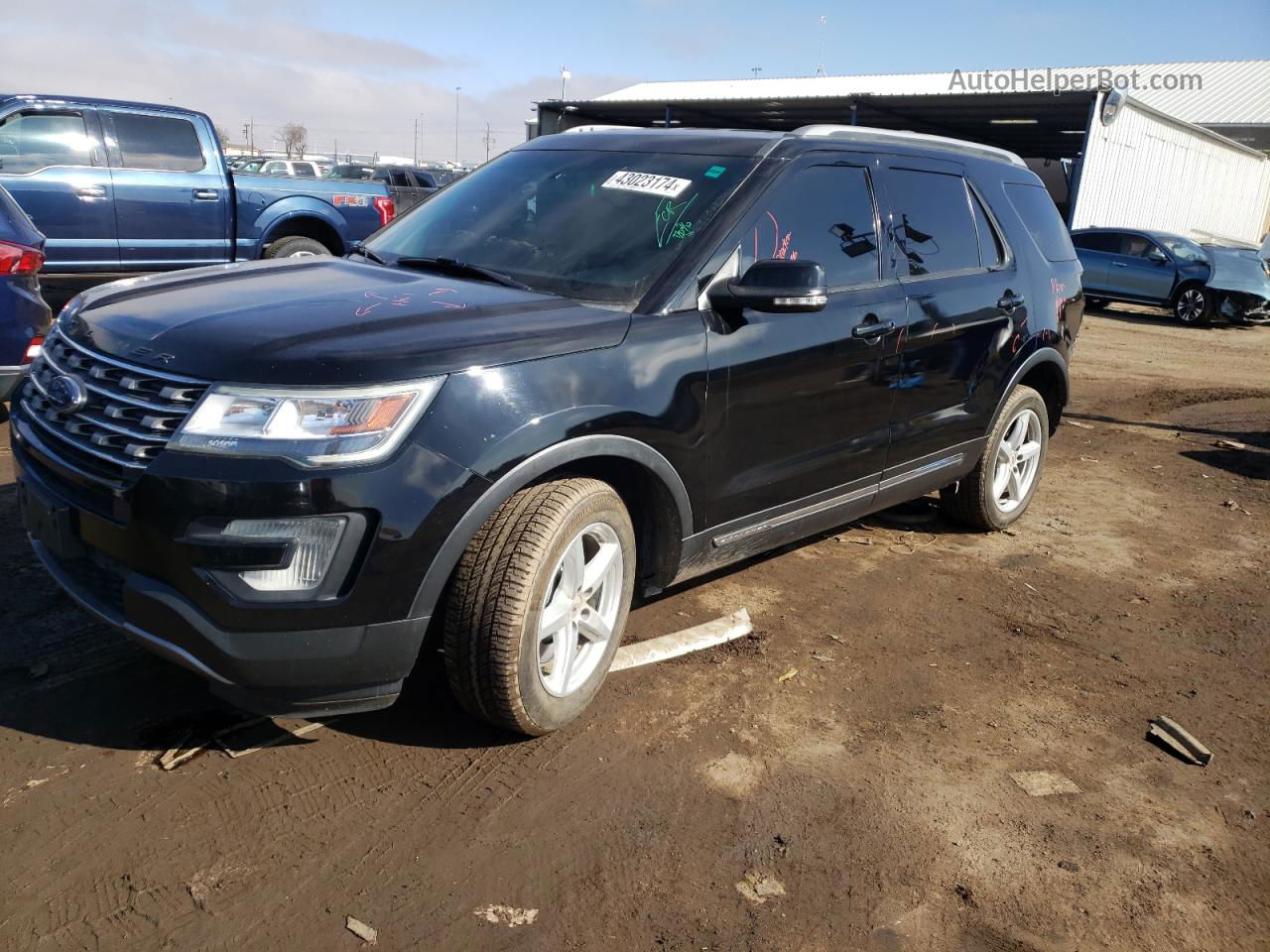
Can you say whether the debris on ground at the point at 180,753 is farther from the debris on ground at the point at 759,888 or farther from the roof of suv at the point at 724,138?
the roof of suv at the point at 724,138

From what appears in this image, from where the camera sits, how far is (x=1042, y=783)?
10.5 ft

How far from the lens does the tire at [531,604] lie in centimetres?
286

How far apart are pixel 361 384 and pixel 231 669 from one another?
80cm

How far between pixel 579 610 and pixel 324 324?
1164 mm

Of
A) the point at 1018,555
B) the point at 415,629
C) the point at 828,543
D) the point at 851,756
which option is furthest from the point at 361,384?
the point at 1018,555

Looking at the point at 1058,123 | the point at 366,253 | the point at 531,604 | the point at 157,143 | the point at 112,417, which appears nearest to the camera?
the point at 112,417

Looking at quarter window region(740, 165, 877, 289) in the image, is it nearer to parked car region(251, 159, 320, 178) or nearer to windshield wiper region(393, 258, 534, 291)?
windshield wiper region(393, 258, 534, 291)

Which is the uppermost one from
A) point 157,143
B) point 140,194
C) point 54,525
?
point 157,143

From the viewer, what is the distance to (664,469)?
333cm

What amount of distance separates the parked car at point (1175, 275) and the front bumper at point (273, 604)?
19313 mm

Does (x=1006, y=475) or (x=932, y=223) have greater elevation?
(x=932, y=223)

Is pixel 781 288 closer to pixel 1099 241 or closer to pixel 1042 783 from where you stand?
pixel 1042 783

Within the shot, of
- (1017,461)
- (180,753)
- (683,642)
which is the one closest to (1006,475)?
(1017,461)

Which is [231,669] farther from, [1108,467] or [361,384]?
[1108,467]
